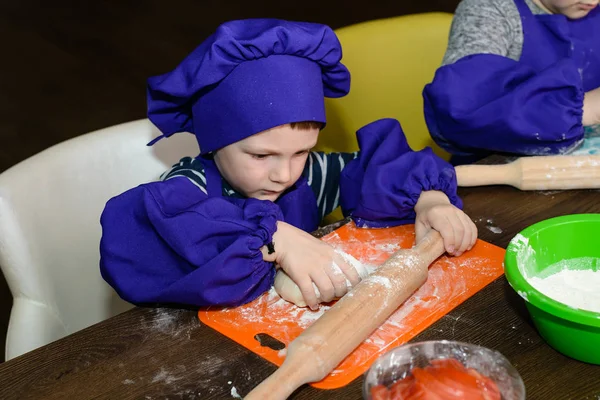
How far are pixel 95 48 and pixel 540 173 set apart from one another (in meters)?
3.44

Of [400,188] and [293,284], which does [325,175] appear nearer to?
[400,188]

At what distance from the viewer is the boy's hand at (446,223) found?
1126 millimetres

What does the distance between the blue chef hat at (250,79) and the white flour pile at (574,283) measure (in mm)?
435

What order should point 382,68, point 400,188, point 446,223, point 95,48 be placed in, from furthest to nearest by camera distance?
point 95,48 < point 382,68 < point 400,188 < point 446,223

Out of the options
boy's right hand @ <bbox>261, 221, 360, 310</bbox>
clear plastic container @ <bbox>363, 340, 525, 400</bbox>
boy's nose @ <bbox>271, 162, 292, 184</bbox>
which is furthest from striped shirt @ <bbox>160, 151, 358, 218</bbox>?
clear plastic container @ <bbox>363, 340, 525, 400</bbox>

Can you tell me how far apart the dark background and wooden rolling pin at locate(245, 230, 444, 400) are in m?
2.53

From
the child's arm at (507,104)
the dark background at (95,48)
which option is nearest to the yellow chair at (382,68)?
the child's arm at (507,104)

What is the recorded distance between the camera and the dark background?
3.52 metres

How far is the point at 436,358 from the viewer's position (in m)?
0.81

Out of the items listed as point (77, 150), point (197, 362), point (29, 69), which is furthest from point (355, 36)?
point (29, 69)

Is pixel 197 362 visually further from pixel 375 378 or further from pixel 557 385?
pixel 557 385

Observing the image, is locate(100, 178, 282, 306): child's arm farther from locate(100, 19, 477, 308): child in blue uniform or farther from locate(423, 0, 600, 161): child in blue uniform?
locate(423, 0, 600, 161): child in blue uniform

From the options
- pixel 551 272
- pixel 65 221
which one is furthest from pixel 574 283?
pixel 65 221

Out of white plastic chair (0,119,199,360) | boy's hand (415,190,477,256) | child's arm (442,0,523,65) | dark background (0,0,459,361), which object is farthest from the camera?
dark background (0,0,459,361)
